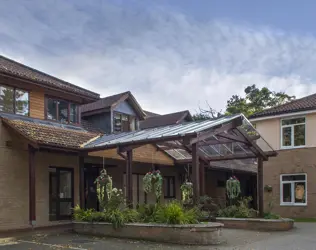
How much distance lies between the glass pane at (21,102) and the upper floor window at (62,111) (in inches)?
45.8

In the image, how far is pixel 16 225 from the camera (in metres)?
A: 14.1

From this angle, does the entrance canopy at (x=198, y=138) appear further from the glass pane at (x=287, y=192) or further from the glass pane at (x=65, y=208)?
the glass pane at (x=287, y=192)

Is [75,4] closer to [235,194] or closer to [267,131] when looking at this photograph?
[235,194]

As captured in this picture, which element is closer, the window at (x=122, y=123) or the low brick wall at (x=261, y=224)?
the low brick wall at (x=261, y=224)

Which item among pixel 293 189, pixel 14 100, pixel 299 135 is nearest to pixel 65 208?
pixel 14 100

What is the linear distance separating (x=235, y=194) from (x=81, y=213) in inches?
263

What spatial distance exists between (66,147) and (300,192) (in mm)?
13847

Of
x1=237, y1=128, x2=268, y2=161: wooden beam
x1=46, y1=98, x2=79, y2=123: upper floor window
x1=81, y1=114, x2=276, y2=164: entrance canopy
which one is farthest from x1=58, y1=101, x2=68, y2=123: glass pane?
x1=237, y1=128, x2=268, y2=161: wooden beam

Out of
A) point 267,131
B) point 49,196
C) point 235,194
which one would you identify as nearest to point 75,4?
point 49,196

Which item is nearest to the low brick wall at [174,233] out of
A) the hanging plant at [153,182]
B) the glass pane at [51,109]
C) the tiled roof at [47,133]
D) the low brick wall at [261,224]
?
the hanging plant at [153,182]

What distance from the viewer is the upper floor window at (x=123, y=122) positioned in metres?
21.5

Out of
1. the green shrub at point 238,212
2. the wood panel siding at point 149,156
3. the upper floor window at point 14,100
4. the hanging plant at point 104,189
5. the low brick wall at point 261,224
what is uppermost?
the upper floor window at point 14,100

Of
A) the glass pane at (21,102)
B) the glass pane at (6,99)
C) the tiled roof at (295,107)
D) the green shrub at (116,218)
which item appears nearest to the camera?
the green shrub at (116,218)

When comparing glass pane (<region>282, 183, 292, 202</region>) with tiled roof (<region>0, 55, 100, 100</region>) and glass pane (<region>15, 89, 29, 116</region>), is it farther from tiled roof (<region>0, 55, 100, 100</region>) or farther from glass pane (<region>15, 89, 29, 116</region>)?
glass pane (<region>15, 89, 29, 116</region>)
